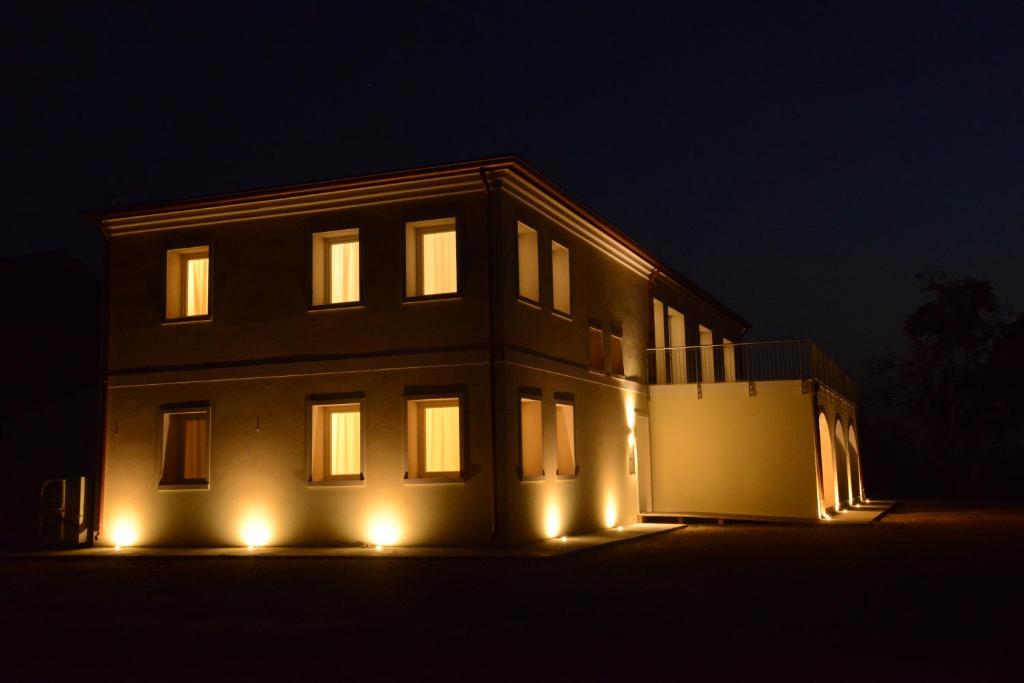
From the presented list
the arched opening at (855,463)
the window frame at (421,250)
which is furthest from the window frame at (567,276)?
the arched opening at (855,463)

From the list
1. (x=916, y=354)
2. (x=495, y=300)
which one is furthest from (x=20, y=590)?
(x=916, y=354)

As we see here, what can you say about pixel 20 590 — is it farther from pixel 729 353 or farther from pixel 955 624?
pixel 729 353

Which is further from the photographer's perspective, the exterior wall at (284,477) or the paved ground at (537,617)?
the exterior wall at (284,477)

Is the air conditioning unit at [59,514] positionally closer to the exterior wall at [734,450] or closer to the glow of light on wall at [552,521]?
the glow of light on wall at [552,521]

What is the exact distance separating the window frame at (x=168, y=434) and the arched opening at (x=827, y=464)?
13.2m

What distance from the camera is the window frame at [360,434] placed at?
16.2 metres

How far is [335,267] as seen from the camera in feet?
56.5

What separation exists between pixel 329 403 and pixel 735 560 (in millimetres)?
7041

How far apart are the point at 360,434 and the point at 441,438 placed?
4.44ft

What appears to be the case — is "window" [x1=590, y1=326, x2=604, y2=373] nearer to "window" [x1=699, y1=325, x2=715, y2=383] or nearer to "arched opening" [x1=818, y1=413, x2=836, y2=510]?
"arched opening" [x1=818, y1=413, x2=836, y2=510]

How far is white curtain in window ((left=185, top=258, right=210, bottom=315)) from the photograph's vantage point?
18.1 m

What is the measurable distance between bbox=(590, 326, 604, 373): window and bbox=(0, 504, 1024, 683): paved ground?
19.9ft

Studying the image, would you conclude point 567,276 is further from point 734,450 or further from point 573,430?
point 734,450

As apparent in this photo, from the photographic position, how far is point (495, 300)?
51.6 feet
